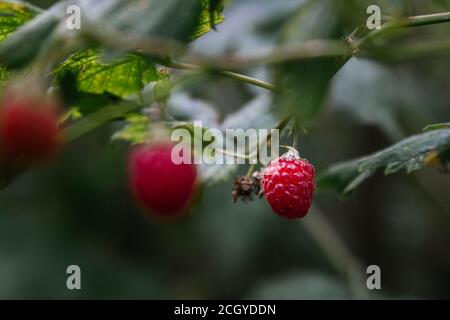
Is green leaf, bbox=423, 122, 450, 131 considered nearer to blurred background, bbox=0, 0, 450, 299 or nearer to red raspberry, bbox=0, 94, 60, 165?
red raspberry, bbox=0, 94, 60, 165

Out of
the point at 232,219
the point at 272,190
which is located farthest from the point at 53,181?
the point at 272,190

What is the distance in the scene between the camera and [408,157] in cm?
143

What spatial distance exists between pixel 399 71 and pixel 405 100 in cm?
41

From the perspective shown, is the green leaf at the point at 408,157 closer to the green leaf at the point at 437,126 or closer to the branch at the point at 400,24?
the green leaf at the point at 437,126

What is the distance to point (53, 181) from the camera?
3.61m

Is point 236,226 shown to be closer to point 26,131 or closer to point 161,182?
point 161,182

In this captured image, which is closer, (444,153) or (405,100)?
(444,153)

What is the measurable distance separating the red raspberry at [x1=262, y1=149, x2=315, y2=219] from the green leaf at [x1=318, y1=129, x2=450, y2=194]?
0.76 ft

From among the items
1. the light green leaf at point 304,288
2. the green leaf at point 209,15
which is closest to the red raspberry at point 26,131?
the green leaf at point 209,15

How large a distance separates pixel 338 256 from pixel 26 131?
6.53ft

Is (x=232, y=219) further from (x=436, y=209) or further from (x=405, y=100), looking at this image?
(x=436, y=209)

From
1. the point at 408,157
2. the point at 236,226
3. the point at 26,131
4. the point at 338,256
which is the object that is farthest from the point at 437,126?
the point at 236,226
